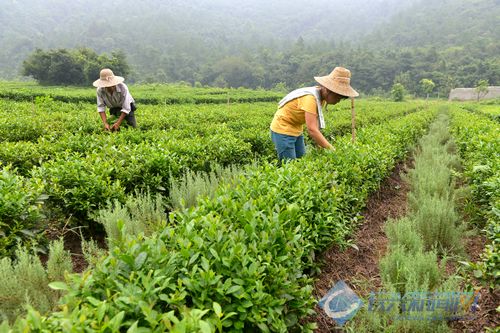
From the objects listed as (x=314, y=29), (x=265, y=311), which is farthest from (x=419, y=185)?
(x=314, y=29)

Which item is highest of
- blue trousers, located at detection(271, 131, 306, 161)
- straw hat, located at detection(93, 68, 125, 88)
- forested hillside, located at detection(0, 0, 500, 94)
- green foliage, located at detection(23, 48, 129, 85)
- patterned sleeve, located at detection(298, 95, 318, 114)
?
forested hillside, located at detection(0, 0, 500, 94)

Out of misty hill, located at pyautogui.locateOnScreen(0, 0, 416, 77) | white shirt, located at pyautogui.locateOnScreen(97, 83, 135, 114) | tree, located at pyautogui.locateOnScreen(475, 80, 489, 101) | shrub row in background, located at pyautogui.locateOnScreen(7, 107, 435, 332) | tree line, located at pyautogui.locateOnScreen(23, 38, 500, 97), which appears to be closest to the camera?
shrub row in background, located at pyautogui.locateOnScreen(7, 107, 435, 332)

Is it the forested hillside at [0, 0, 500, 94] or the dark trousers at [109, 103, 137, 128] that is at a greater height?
the forested hillside at [0, 0, 500, 94]

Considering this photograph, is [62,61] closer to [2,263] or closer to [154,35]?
[2,263]

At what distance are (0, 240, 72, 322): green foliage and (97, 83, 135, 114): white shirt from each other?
406cm

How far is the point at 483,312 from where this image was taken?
8.48 feet

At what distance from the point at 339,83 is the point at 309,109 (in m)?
0.51

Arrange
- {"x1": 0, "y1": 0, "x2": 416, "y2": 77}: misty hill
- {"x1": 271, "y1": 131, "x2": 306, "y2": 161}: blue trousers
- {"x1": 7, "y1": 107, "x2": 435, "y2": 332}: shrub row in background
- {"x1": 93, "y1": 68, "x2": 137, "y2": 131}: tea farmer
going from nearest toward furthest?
{"x1": 7, "y1": 107, "x2": 435, "y2": 332}: shrub row in background → {"x1": 271, "y1": 131, "x2": 306, "y2": 161}: blue trousers → {"x1": 93, "y1": 68, "x2": 137, "y2": 131}: tea farmer → {"x1": 0, "y1": 0, "x2": 416, "y2": 77}: misty hill

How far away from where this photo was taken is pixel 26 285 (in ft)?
7.30

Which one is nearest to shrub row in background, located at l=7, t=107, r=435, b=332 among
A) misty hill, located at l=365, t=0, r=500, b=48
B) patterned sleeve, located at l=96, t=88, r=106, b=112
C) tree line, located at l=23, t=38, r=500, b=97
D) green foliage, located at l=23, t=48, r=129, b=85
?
patterned sleeve, located at l=96, t=88, r=106, b=112

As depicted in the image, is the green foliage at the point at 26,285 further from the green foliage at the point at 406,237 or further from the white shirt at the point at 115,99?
the white shirt at the point at 115,99

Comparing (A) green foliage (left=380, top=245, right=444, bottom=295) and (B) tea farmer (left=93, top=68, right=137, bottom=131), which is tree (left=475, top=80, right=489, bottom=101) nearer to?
(B) tea farmer (left=93, top=68, right=137, bottom=131)

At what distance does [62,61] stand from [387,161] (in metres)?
49.6

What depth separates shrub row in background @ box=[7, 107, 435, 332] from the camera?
1393mm
